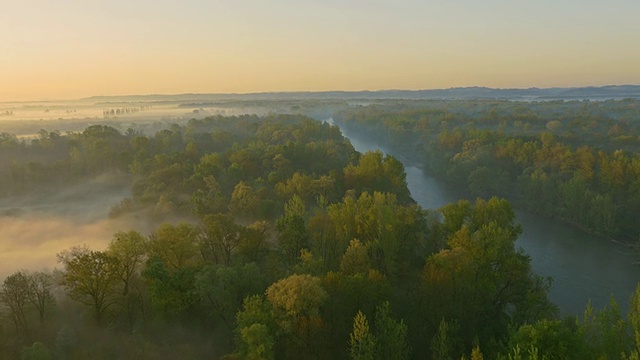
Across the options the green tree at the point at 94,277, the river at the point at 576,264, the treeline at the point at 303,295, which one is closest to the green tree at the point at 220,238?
the treeline at the point at 303,295

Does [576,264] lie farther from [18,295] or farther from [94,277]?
[18,295]

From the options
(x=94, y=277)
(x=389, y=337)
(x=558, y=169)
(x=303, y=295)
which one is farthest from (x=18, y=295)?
(x=558, y=169)

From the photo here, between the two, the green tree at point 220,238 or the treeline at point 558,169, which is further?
the treeline at point 558,169

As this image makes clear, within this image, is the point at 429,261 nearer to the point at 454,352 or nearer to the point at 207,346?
the point at 454,352

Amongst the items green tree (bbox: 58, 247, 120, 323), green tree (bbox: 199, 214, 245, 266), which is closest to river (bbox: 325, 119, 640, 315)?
green tree (bbox: 199, 214, 245, 266)

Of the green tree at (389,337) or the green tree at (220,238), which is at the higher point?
the green tree at (220,238)

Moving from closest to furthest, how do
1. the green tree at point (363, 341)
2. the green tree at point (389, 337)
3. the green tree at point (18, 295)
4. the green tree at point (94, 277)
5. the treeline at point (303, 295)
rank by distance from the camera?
the green tree at point (363, 341) < the treeline at point (303, 295) < the green tree at point (389, 337) < the green tree at point (18, 295) < the green tree at point (94, 277)

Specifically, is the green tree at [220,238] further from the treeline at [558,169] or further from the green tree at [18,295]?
the treeline at [558,169]

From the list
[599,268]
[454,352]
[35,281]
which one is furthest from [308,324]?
[599,268]
